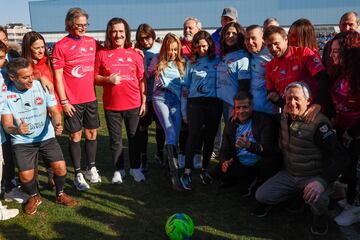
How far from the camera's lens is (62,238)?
3.60m

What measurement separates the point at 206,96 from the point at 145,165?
4.95 feet

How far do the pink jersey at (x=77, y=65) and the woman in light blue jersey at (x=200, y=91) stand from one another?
128 centimetres

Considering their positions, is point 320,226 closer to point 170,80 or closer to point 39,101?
point 170,80

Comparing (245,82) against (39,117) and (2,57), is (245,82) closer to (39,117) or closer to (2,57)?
(39,117)

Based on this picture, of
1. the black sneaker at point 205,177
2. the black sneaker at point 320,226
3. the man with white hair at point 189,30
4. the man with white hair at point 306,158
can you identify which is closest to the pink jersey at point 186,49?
the man with white hair at point 189,30

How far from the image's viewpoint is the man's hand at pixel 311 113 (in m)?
3.55

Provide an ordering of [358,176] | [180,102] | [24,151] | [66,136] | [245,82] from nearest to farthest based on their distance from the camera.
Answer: [358,176]
[24,151]
[245,82]
[180,102]
[66,136]

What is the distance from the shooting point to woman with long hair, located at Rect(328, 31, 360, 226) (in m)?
3.60

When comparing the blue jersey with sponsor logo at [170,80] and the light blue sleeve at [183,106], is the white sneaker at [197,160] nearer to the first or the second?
the light blue sleeve at [183,106]

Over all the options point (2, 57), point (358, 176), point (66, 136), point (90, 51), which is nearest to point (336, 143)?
point (358, 176)

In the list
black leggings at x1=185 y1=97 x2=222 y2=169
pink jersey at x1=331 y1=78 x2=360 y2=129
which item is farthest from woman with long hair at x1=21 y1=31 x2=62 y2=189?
pink jersey at x1=331 y1=78 x2=360 y2=129

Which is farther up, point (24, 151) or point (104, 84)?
point (104, 84)

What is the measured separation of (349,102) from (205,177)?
211 centimetres

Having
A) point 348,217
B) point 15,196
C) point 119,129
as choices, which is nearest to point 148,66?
point 119,129
